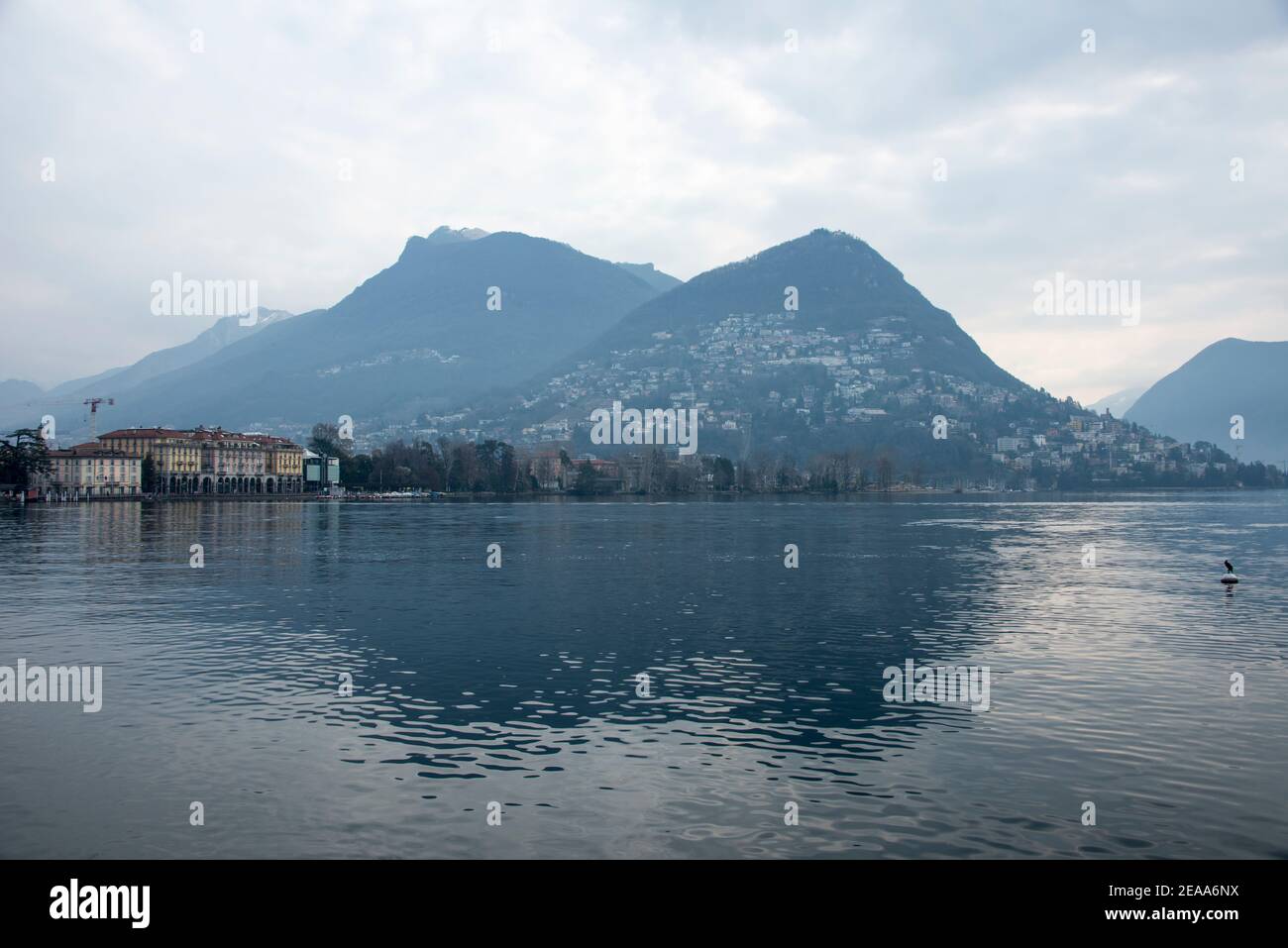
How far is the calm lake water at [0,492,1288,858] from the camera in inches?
661

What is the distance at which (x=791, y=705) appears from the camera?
25266 mm

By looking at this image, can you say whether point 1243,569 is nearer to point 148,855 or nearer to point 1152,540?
point 1152,540

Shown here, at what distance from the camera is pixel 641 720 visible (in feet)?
78.0

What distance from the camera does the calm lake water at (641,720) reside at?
55.1 feet

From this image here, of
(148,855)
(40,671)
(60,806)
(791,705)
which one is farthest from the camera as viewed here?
(40,671)

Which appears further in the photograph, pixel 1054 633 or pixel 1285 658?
pixel 1054 633

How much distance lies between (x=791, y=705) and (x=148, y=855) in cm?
1523

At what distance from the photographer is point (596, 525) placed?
115688 mm

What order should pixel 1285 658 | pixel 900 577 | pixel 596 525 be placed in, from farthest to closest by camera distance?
pixel 596 525, pixel 900 577, pixel 1285 658
